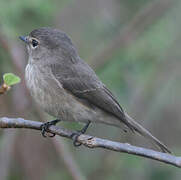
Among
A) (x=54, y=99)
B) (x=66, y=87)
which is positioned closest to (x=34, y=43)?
(x=66, y=87)

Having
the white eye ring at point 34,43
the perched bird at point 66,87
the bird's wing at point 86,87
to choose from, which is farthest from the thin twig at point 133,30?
the white eye ring at point 34,43

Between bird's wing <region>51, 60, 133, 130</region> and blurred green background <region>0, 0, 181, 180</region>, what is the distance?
679 millimetres

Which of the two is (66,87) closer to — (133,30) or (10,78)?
(10,78)

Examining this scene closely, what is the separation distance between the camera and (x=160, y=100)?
714cm

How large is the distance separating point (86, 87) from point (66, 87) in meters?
0.24

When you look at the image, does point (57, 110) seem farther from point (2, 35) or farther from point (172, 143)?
point (172, 143)

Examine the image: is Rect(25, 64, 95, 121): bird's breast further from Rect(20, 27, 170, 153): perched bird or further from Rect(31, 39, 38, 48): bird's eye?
Rect(31, 39, 38, 48): bird's eye

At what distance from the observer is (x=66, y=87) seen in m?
4.92

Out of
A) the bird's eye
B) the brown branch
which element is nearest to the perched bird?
the bird's eye

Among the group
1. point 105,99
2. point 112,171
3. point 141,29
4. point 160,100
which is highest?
point 141,29

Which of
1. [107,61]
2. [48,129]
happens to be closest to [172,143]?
[107,61]

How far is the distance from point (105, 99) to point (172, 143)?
2.37 m

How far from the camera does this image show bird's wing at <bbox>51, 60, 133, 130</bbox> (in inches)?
194

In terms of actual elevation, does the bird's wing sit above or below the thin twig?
below
